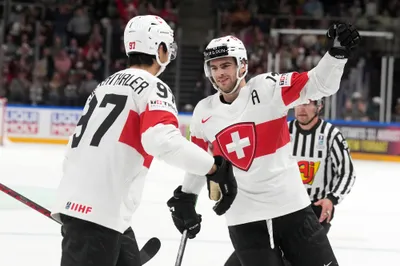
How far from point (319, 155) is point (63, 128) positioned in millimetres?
8659

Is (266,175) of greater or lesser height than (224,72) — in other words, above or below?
below

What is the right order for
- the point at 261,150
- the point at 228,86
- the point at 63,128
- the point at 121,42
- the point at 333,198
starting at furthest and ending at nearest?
the point at 121,42 < the point at 63,128 < the point at 333,198 < the point at 228,86 < the point at 261,150

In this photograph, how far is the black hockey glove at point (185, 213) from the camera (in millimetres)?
2713

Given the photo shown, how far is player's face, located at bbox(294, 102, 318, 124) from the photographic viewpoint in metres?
3.71

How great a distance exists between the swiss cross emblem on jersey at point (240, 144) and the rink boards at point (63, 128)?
8.50m

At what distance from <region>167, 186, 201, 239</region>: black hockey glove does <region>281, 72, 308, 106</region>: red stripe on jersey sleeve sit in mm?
485

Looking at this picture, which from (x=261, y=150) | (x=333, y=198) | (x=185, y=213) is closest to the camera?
(x=185, y=213)

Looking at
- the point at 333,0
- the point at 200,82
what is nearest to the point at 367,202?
the point at 200,82

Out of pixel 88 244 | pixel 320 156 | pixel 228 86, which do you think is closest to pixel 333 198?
pixel 320 156

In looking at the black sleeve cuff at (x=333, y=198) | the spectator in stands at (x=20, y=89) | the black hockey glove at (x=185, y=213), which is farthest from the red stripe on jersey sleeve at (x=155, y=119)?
the spectator in stands at (x=20, y=89)

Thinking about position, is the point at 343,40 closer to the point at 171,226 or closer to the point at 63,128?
the point at 171,226

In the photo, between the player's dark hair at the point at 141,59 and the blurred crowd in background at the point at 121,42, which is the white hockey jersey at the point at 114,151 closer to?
the player's dark hair at the point at 141,59

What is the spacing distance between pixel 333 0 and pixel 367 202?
883 cm

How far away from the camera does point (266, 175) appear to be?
9.29 feet
